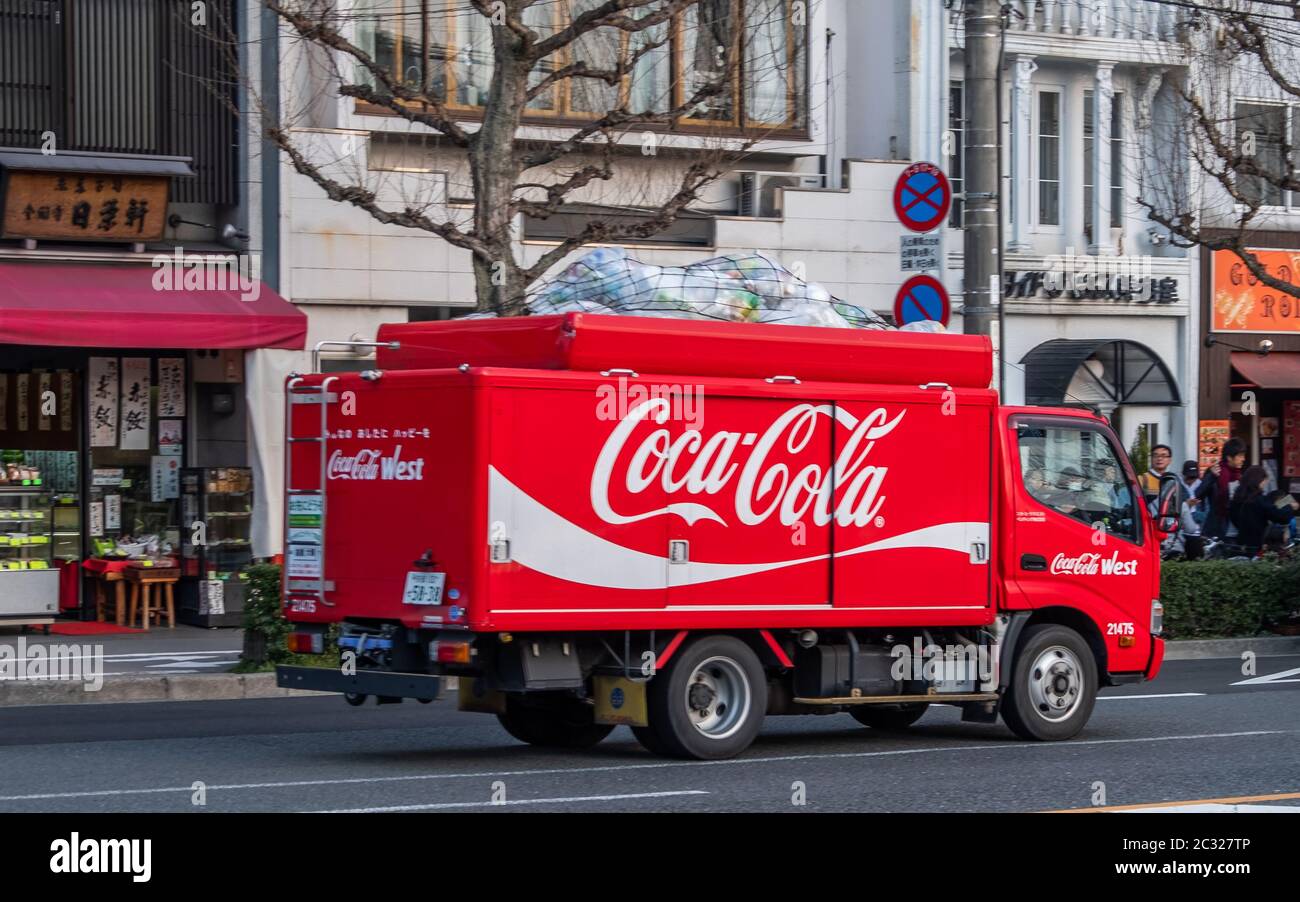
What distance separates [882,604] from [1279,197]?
1889 cm

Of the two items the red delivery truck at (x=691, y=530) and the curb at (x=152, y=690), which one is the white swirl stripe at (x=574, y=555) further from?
the curb at (x=152, y=690)

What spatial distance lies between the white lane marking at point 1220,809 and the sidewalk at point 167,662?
8.64 m

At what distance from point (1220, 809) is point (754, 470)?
3446 millimetres

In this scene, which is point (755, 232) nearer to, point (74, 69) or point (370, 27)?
point (370, 27)

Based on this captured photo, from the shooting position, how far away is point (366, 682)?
11.0 metres

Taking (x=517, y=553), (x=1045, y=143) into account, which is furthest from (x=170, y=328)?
(x=1045, y=143)

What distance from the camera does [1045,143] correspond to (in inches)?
1065

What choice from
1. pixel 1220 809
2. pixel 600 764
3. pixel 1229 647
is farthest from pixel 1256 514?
pixel 1220 809

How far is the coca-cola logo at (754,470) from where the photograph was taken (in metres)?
11.0

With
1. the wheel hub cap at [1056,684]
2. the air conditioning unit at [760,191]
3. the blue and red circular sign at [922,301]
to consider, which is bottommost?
the wheel hub cap at [1056,684]

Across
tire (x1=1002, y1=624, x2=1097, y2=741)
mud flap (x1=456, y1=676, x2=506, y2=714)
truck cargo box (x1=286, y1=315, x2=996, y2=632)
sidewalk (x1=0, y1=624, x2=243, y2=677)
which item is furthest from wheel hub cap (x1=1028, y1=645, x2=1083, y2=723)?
sidewalk (x1=0, y1=624, x2=243, y2=677)

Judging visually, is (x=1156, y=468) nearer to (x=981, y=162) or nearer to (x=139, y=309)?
(x=981, y=162)

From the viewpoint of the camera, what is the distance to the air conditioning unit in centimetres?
2355

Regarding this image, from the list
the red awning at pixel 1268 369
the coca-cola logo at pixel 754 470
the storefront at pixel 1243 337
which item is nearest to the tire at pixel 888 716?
the coca-cola logo at pixel 754 470
